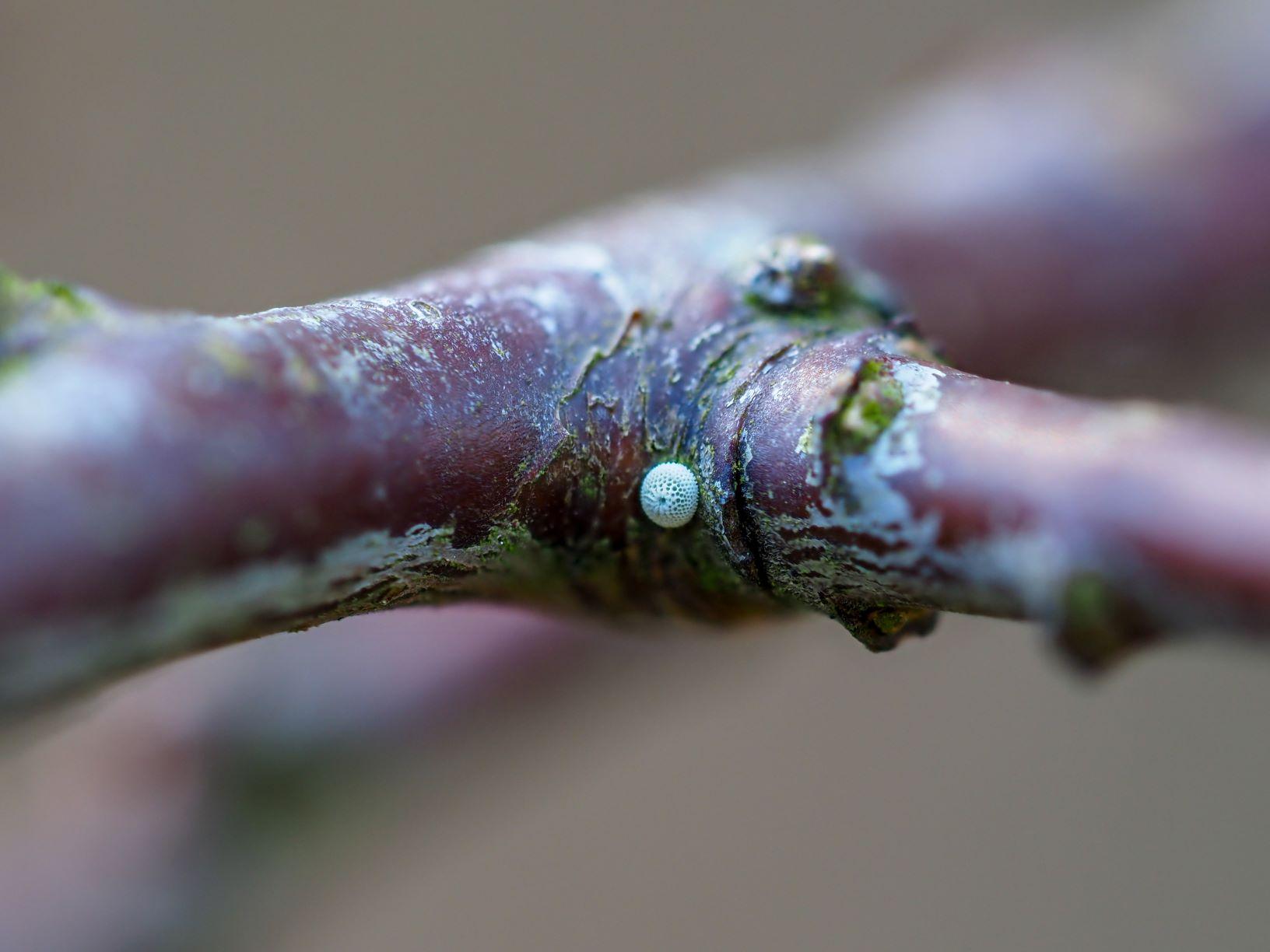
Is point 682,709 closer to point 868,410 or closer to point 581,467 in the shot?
point 581,467

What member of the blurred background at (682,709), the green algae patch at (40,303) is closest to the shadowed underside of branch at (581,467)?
the green algae patch at (40,303)

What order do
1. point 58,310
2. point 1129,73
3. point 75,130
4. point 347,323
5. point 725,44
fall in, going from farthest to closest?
point 725,44 → point 75,130 → point 1129,73 → point 347,323 → point 58,310

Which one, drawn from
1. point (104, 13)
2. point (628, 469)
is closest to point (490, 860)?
point (104, 13)

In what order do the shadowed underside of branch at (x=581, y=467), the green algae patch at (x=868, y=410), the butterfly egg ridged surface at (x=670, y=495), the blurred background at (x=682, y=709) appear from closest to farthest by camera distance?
1. the shadowed underside of branch at (x=581, y=467)
2. the green algae patch at (x=868, y=410)
3. the butterfly egg ridged surface at (x=670, y=495)
4. the blurred background at (x=682, y=709)

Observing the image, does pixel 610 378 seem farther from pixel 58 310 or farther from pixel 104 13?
pixel 104 13

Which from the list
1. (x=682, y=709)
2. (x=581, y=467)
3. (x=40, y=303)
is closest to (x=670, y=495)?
(x=581, y=467)

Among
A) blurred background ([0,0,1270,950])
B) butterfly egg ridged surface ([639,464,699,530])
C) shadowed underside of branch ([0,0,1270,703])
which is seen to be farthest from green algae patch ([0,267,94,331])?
blurred background ([0,0,1270,950])

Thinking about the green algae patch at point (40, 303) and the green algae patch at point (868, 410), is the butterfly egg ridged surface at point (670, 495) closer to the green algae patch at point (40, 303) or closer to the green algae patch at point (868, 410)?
the green algae patch at point (868, 410)
